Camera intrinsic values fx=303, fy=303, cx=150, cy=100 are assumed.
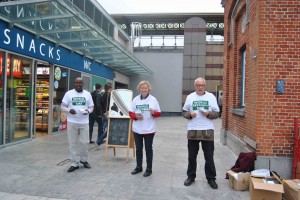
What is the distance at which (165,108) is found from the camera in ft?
80.4

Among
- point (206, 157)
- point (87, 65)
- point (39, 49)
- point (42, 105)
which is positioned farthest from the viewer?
point (87, 65)

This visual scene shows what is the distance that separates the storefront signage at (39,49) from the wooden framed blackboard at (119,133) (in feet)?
11.5

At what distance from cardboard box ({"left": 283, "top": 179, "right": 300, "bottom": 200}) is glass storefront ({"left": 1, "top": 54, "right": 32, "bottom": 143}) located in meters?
6.97

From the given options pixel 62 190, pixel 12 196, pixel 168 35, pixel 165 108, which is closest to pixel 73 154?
pixel 62 190

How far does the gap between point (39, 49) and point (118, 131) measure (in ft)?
14.4

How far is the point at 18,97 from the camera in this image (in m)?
8.84

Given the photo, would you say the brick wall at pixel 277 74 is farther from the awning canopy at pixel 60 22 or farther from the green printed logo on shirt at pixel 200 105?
the awning canopy at pixel 60 22

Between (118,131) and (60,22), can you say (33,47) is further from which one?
(118,131)

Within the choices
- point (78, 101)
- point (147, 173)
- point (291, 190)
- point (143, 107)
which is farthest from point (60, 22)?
point (291, 190)

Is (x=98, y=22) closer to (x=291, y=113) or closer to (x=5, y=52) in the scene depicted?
(x=5, y=52)

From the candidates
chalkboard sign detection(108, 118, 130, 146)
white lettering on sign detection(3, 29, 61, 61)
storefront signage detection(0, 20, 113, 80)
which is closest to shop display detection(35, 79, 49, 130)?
storefront signage detection(0, 20, 113, 80)

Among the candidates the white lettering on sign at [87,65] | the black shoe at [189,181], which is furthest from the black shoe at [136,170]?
the white lettering on sign at [87,65]

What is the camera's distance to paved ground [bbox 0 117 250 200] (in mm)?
4648

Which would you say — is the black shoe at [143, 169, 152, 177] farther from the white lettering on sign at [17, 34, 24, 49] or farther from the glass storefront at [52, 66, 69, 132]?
the glass storefront at [52, 66, 69, 132]
